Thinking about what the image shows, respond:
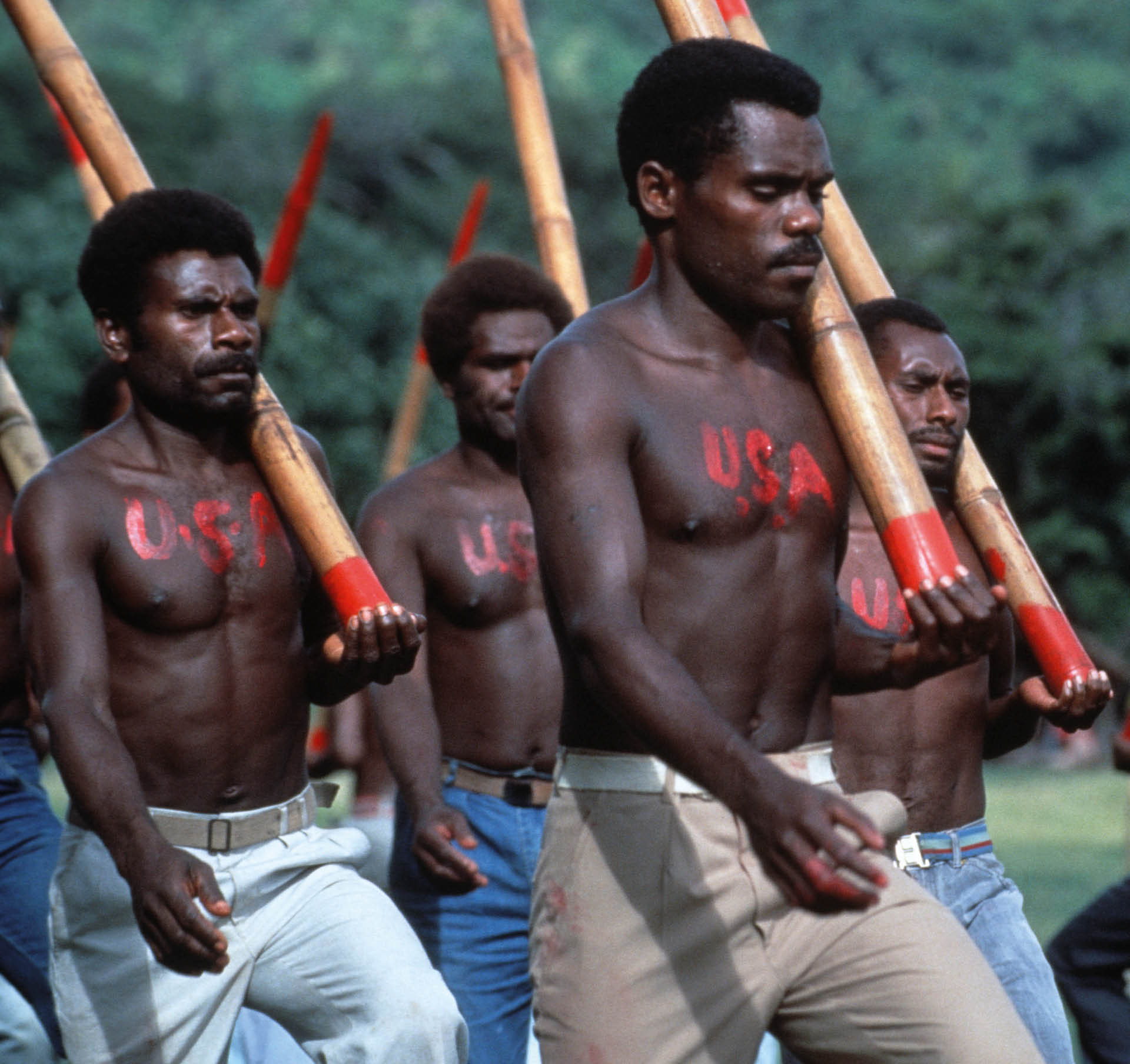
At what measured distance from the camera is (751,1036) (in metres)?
3.37

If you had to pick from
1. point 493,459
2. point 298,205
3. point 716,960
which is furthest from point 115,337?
point 298,205

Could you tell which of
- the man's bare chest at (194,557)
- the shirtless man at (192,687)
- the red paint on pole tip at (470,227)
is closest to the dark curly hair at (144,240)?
the shirtless man at (192,687)

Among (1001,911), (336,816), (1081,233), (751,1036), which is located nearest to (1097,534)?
(1081,233)

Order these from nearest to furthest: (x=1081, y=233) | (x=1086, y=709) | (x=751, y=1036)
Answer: (x=751, y=1036) < (x=1086, y=709) < (x=1081, y=233)

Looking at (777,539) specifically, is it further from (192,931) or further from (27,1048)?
(27,1048)

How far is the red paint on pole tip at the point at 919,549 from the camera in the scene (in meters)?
3.51

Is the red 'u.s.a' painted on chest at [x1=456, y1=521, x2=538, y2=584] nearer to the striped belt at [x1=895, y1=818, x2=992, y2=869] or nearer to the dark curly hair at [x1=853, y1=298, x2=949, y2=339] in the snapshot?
the dark curly hair at [x1=853, y1=298, x2=949, y2=339]

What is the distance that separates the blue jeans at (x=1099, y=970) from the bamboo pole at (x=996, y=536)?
184cm

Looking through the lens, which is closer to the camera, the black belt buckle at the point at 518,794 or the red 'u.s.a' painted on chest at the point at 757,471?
the red 'u.s.a' painted on chest at the point at 757,471

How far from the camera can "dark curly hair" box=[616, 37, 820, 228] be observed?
355 centimetres

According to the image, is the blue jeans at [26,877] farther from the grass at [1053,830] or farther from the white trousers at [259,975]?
the grass at [1053,830]

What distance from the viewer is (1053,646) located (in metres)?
4.07

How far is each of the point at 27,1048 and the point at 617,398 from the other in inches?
93.8

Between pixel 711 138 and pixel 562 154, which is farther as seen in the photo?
pixel 562 154
